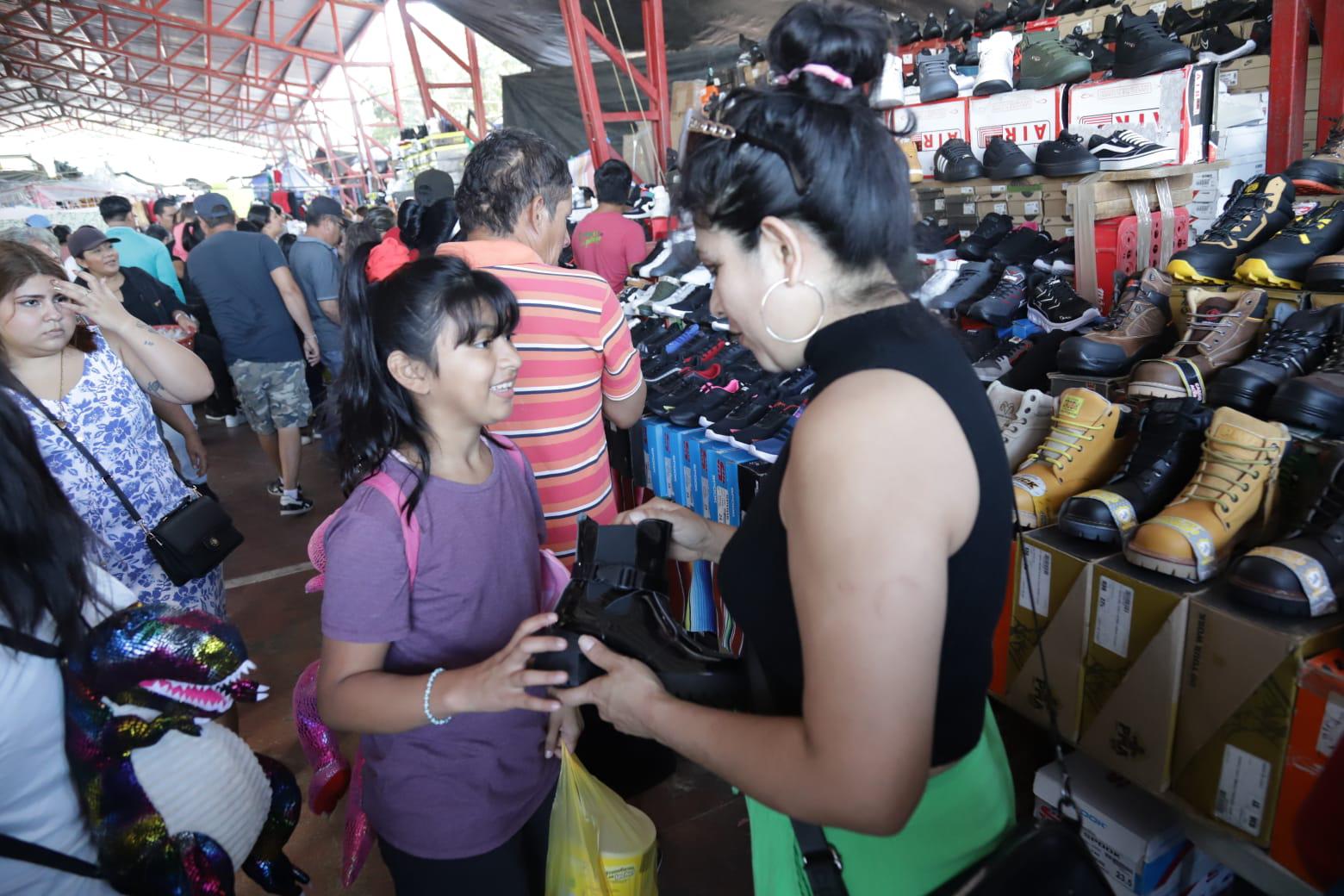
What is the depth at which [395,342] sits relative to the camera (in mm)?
1386

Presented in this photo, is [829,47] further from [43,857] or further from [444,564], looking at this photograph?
[43,857]

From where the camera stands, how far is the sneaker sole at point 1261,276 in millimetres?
2045

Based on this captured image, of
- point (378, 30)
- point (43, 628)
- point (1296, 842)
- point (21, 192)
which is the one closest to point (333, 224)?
point (43, 628)

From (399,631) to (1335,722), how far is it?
1.49 meters

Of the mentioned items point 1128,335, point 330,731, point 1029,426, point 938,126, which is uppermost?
point 938,126

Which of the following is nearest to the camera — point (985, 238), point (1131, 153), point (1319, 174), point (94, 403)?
point (94, 403)

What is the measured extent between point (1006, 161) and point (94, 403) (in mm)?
3253

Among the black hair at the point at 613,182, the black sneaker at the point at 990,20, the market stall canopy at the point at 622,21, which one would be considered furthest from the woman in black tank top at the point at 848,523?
the market stall canopy at the point at 622,21

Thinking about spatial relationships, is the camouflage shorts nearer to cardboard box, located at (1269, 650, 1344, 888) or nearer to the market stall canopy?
cardboard box, located at (1269, 650, 1344, 888)

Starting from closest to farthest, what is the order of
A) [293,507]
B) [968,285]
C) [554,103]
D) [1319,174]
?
[1319,174]
[968,285]
[293,507]
[554,103]

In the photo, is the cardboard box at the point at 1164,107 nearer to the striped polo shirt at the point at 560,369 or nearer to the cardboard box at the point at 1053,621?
the cardboard box at the point at 1053,621

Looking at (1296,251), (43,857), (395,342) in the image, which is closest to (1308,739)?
(1296,251)

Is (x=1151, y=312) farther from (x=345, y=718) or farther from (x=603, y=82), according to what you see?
(x=603, y=82)

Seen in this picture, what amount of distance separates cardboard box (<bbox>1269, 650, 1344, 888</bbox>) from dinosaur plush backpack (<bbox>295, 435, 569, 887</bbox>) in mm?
1272
